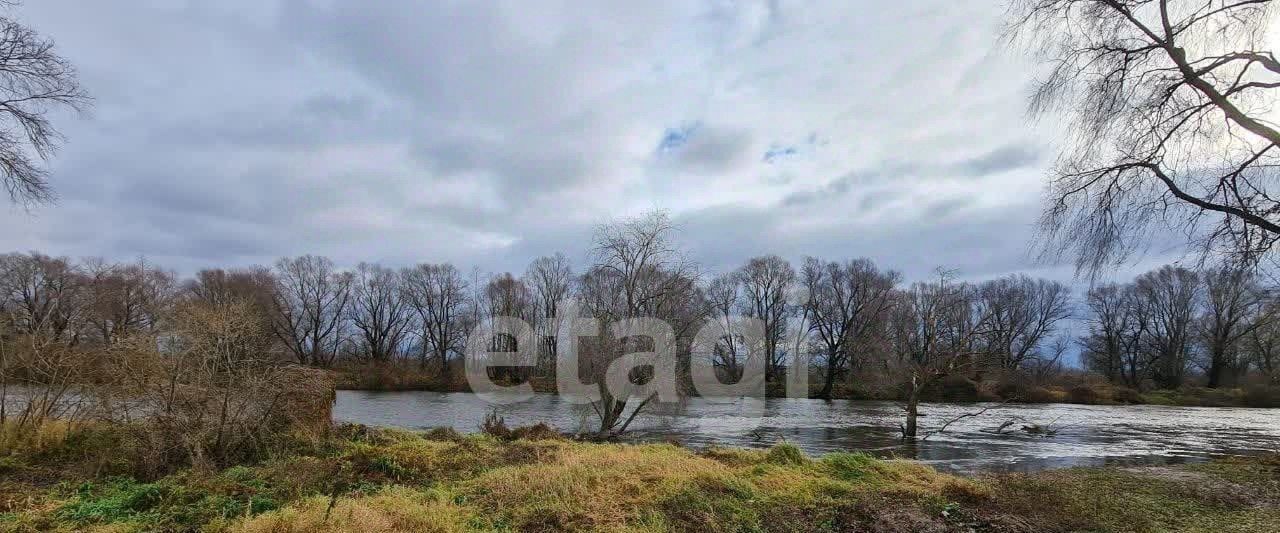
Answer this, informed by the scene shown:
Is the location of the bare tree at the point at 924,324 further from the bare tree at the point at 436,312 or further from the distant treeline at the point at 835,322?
the bare tree at the point at 436,312

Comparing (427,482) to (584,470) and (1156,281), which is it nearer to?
(584,470)

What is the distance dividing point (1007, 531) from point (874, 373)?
3880 cm

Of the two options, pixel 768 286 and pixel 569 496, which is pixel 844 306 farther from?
pixel 569 496

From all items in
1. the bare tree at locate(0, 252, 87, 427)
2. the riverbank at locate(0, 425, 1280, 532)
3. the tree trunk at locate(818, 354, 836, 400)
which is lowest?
the tree trunk at locate(818, 354, 836, 400)

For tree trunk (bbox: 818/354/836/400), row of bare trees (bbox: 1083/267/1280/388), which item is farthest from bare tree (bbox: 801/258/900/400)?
row of bare trees (bbox: 1083/267/1280/388)

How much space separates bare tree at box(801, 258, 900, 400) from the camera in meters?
51.7

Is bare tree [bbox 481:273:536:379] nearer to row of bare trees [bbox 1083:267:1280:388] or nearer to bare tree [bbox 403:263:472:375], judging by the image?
bare tree [bbox 403:263:472:375]

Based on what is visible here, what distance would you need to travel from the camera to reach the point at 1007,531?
6465 millimetres

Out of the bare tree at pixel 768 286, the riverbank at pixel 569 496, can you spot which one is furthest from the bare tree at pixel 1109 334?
the riverbank at pixel 569 496

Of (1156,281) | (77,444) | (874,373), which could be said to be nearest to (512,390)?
(874,373)

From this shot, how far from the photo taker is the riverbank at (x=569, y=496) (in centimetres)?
575
